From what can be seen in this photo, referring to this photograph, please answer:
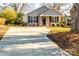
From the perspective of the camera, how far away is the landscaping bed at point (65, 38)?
148 inches

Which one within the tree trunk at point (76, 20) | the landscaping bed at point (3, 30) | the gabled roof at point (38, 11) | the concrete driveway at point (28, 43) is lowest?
the concrete driveway at point (28, 43)

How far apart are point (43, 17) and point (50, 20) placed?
89 millimetres

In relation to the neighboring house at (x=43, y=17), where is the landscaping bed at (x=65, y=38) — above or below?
below

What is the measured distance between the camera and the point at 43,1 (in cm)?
380

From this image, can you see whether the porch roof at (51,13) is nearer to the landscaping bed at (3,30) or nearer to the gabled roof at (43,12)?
the gabled roof at (43,12)

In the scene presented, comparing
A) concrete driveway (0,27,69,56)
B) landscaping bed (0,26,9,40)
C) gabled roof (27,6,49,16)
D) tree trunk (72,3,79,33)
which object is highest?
gabled roof (27,6,49,16)

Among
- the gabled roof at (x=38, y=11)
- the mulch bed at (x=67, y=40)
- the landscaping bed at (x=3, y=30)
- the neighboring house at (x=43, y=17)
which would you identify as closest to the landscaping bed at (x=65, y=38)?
the mulch bed at (x=67, y=40)

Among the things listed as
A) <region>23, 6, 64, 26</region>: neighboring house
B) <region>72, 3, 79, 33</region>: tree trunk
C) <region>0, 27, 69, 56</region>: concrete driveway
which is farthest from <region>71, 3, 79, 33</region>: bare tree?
<region>0, 27, 69, 56</region>: concrete driveway

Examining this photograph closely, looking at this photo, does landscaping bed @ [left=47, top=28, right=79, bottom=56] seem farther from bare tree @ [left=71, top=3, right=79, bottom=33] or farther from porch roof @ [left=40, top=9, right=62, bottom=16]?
porch roof @ [left=40, top=9, right=62, bottom=16]

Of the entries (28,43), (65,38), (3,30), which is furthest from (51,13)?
(3,30)

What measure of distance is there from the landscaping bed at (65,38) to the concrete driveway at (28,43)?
2.3 inches

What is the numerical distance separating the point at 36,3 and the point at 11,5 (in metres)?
0.29

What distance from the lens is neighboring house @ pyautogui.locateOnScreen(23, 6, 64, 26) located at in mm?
3775

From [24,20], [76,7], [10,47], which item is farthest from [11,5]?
[76,7]
